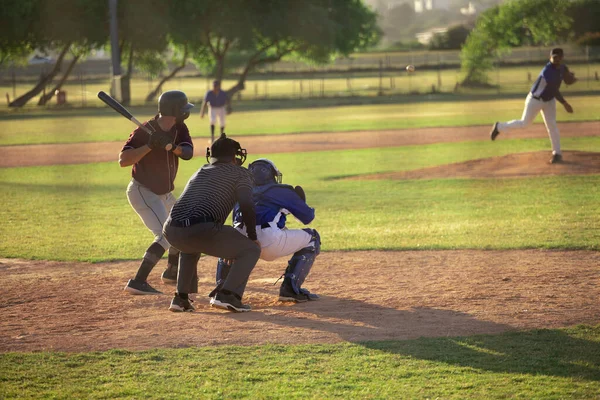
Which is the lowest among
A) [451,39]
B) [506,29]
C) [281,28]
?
[506,29]

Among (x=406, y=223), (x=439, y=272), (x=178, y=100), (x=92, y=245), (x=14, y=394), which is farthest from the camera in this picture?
(x=406, y=223)

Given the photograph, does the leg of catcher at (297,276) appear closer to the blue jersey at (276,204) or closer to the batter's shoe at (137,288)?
the blue jersey at (276,204)

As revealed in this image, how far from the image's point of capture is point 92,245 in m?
11.8

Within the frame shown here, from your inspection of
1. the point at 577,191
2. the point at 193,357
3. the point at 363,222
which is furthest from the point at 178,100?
the point at 577,191

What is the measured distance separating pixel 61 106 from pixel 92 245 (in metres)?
40.8

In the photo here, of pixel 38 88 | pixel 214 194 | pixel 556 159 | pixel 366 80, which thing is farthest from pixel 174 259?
pixel 366 80

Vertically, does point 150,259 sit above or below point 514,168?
above

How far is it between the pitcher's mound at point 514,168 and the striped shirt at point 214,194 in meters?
10.8

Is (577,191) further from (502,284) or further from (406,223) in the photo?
(502,284)

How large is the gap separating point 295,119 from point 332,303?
30025 mm

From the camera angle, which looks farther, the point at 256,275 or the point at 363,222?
the point at 363,222

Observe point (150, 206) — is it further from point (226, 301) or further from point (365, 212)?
point (365, 212)

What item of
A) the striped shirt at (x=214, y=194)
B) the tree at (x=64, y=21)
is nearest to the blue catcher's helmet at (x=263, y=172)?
the striped shirt at (x=214, y=194)

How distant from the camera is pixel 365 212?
46.3ft
